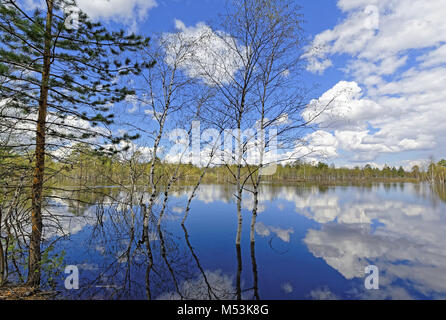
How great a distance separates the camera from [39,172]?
218 inches

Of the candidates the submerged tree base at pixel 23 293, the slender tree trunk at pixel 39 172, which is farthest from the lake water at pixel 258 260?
the slender tree trunk at pixel 39 172

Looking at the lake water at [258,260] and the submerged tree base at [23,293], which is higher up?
the submerged tree base at [23,293]

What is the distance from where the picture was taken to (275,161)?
322 inches

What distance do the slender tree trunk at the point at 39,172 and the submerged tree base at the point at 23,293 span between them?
27cm

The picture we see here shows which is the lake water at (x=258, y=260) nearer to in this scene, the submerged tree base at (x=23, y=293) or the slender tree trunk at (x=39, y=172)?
the submerged tree base at (x=23, y=293)

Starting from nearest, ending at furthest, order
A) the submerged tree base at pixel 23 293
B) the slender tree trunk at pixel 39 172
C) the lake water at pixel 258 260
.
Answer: the submerged tree base at pixel 23 293 → the slender tree trunk at pixel 39 172 → the lake water at pixel 258 260

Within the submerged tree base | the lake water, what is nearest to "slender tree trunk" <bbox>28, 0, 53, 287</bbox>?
the submerged tree base

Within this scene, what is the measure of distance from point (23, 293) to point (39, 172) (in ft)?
9.16

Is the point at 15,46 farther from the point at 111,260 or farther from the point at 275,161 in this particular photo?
the point at 275,161

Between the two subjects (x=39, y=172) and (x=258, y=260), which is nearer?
(x=39, y=172)

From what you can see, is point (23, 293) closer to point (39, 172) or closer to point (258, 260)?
point (39, 172)

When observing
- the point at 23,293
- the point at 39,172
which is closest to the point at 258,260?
the point at 23,293

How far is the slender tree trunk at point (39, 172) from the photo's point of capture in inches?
211
